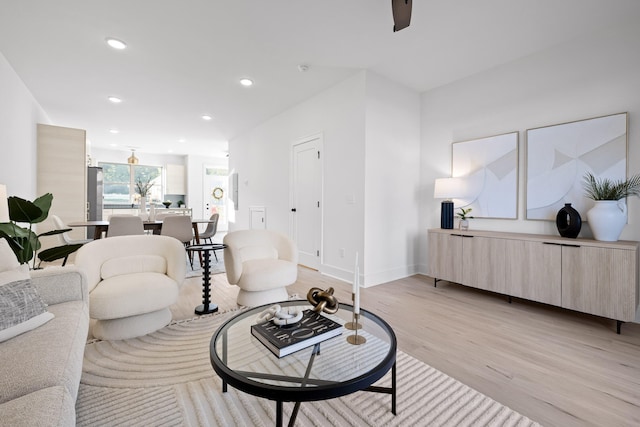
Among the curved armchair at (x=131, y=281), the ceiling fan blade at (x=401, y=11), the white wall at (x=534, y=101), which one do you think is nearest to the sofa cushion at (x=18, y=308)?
the curved armchair at (x=131, y=281)

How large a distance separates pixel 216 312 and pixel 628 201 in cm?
386

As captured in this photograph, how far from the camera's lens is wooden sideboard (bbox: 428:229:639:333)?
88.9 inches

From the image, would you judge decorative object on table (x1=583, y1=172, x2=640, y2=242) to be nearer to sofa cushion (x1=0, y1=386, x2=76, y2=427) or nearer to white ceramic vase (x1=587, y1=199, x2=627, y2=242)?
white ceramic vase (x1=587, y1=199, x2=627, y2=242)

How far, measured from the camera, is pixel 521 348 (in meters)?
2.07

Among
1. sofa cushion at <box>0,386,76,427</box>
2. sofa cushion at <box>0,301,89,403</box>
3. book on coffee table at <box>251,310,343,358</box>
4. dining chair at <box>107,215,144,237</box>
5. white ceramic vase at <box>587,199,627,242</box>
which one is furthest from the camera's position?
dining chair at <box>107,215,144,237</box>

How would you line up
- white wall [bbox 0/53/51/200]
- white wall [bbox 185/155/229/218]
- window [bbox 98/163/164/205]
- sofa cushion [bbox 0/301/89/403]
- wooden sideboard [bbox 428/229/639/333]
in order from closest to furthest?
1. sofa cushion [bbox 0/301/89/403]
2. wooden sideboard [bbox 428/229/639/333]
3. white wall [bbox 0/53/51/200]
4. window [bbox 98/163/164/205]
5. white wall [bbox 185/155/229/218]

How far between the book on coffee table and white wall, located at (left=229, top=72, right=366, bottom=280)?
87.5 inches

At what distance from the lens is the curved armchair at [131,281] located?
78.3 inches

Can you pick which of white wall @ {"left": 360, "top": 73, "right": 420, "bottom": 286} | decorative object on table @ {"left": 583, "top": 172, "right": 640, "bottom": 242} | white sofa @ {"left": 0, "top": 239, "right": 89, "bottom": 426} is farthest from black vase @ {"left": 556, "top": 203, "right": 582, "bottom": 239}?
white sofa @ {"left": 0, "top": 239, "right": 89, "bottom": 426}

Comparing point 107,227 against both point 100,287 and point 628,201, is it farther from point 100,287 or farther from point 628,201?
point 628,201

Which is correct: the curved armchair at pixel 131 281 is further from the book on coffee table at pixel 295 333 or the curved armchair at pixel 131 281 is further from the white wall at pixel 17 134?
the white wall at pixel 17 134

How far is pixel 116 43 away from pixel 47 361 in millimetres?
3180

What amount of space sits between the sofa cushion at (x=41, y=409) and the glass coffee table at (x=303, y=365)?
0.43m

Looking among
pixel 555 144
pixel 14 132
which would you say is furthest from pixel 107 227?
pixel 555 144
